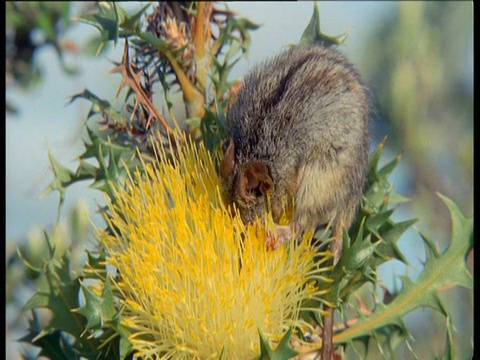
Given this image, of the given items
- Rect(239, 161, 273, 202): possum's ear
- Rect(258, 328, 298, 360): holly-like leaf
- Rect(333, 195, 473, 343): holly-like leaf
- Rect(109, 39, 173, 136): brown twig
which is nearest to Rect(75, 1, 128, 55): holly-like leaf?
Rect(109, 39, 173, 136): brown twig

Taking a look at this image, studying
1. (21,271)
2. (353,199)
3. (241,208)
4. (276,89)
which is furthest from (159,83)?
(21,271)

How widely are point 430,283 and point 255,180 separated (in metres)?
0.50

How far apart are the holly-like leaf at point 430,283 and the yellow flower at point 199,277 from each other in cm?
19

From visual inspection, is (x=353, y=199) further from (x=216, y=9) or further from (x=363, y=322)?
(x=216, y=9)

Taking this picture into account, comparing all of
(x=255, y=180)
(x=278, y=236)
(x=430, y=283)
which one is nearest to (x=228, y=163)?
(x=255, y=180)

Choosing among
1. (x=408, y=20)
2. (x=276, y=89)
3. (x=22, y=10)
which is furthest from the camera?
(x=408, y=20)

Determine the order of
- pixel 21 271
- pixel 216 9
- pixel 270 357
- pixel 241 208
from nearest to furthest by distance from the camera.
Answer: pixel 270 357, pixel 241 208, pixel 216 9, pixel 21 271

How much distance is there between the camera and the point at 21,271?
230 centimetres

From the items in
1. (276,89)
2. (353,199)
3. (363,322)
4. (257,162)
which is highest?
(276,89)

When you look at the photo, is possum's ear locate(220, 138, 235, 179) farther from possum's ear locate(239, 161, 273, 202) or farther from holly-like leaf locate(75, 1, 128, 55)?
holly-like leaf locate(75, 1, 128, 55)

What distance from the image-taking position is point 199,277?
4.89 feet

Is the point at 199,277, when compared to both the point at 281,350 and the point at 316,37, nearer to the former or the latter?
the point at 281,350

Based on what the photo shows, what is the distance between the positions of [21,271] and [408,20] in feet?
7.06

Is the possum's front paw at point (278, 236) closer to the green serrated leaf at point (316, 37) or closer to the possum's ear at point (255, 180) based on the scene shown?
the possum's ear at point (255, 180)
